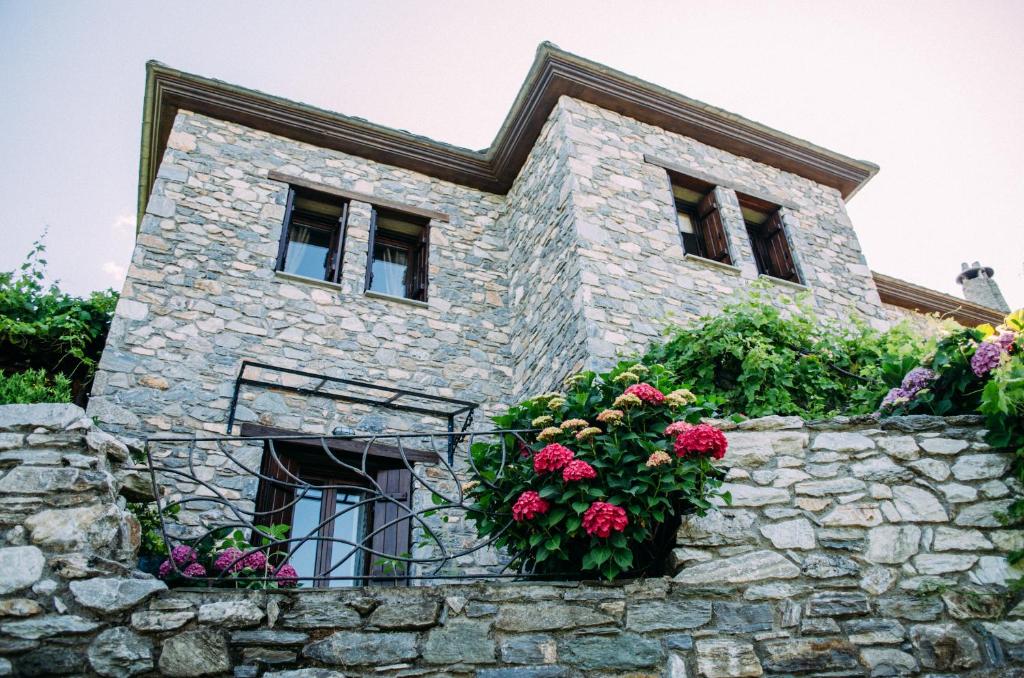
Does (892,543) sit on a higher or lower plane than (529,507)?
lower

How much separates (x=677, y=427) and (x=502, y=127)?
5487 mm

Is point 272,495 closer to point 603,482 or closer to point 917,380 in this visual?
point 603,482

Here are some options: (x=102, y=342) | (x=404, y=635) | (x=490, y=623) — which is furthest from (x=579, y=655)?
(x=102, y=342)

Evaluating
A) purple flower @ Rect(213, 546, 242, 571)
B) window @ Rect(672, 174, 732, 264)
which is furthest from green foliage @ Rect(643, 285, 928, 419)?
purple flower @ Rect(213, 546, 242, 571)

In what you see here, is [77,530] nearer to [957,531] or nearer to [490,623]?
[490,623]

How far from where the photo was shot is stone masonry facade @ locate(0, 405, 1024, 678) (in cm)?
304

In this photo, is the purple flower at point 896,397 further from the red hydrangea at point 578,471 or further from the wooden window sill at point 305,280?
the wooden window sill at point 305,280

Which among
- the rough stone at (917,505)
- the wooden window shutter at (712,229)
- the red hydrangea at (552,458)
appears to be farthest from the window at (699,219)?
the red hydrangea at (552,458)

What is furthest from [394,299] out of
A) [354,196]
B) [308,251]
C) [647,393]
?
[647,393]

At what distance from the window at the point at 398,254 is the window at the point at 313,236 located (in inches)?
13.8

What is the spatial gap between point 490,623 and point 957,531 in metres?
2.52

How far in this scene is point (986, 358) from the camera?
4.23 metres

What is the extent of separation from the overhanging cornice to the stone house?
0.02 m

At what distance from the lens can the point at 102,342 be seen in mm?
6117
